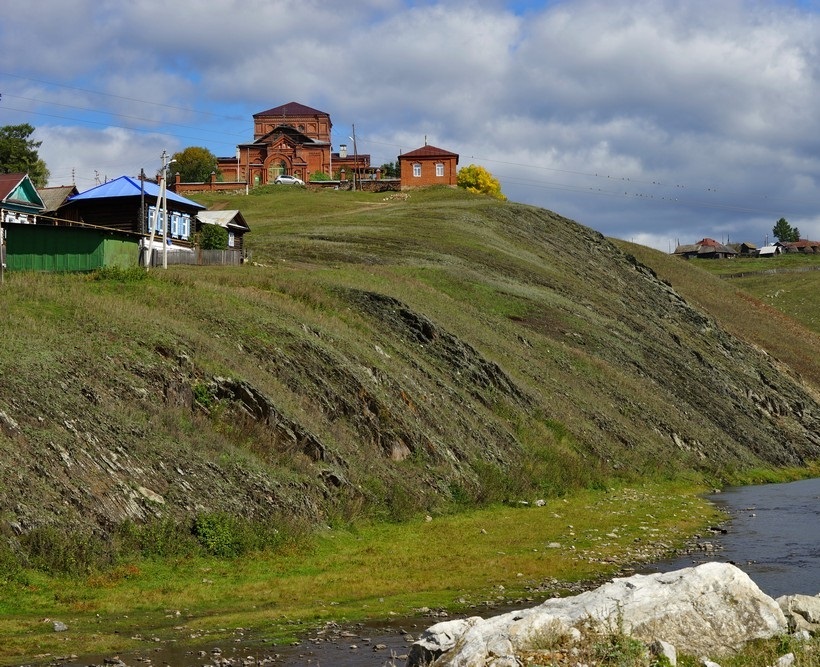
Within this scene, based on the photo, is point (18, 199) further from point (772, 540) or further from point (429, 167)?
point (429, 167)

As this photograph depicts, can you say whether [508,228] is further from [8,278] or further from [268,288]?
[8,278]

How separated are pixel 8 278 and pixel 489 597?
25315 mm

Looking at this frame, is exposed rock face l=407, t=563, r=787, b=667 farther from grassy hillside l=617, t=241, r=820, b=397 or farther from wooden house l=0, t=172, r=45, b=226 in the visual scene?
grassy hillside l=617, t=241, r=820, b=397

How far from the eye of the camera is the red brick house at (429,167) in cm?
14150

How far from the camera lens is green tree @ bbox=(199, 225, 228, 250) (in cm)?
6888

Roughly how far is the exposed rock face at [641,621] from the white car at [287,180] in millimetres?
130057

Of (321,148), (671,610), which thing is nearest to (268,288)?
(671,610)

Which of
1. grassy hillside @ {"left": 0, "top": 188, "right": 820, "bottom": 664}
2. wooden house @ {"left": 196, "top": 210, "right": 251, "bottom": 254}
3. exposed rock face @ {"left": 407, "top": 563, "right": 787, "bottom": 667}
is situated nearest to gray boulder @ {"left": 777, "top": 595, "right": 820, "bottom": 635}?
exposed rock face @ {"left": 407, "top": 563, "right": 787, "bottom": 667}

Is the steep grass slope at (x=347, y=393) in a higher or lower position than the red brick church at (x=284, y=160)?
lower

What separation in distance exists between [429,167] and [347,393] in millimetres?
106577

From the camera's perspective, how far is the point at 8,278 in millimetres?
41312

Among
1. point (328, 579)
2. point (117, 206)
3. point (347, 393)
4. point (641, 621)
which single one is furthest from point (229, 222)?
point (641, 621)

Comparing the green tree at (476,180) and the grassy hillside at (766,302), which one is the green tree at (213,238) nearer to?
the grassy hillside at (766,302)

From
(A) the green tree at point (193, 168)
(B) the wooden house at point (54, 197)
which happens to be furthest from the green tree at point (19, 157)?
(B) the wooden house at point (54, 197)
